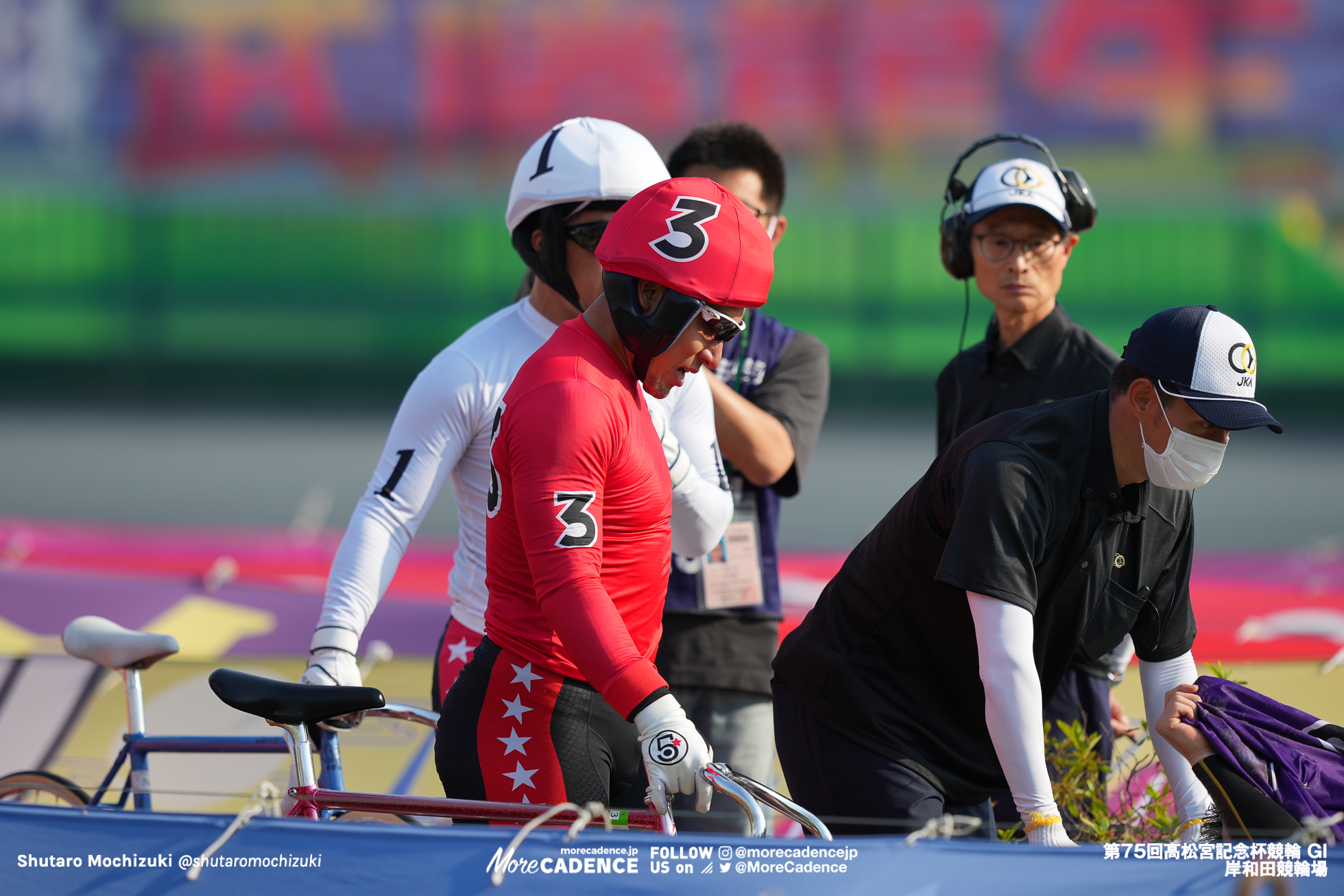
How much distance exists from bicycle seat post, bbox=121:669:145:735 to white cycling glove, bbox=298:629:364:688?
0.67m

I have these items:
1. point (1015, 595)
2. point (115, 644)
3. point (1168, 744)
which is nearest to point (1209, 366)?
point (1015, 595)

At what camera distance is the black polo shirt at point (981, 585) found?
2066 mm

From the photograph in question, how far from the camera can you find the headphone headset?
338 centimetres

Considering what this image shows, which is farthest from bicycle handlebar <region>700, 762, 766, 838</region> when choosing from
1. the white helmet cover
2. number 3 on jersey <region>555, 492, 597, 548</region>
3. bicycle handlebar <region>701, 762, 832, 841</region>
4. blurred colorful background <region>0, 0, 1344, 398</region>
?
blurred colorful background <region>0, 0, 1344, 398</region>

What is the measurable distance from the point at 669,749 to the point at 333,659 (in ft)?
2.84

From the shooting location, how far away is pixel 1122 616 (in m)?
2.31

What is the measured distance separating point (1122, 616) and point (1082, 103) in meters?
12.4

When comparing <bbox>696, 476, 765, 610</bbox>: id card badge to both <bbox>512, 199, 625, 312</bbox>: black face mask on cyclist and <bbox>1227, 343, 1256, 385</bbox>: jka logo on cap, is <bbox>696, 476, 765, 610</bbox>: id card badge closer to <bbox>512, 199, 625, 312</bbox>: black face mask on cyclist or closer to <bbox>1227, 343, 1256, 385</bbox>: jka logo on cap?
<bbox>512, 199, 625, 312</bbox>: black face mask on cyclist

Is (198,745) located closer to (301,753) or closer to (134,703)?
(134,703)

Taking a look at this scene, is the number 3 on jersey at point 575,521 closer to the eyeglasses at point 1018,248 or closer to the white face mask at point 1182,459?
the white face mask at point 1182,459

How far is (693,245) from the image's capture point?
2.05 metres

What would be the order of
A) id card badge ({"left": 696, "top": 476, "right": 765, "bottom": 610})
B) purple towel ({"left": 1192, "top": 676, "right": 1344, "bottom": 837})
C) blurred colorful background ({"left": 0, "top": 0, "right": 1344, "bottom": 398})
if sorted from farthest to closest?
blurred colorful background ({"left": 0, "top": 0, "right": 1344, "bottom": 398}) < id card badge ({"left": 696, "top": 476, "right": 765, "bottom": 610}) < purple towel ({"left": 1192, "top": 676, "right": 1344, "bottom": 837})

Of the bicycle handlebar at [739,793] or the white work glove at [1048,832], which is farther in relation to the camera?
the white work glove at [1048,832]

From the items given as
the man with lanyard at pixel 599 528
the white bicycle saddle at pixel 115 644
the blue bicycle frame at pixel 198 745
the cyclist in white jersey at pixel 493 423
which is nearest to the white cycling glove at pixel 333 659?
the cyclist in white jersey at pixel 493 423
